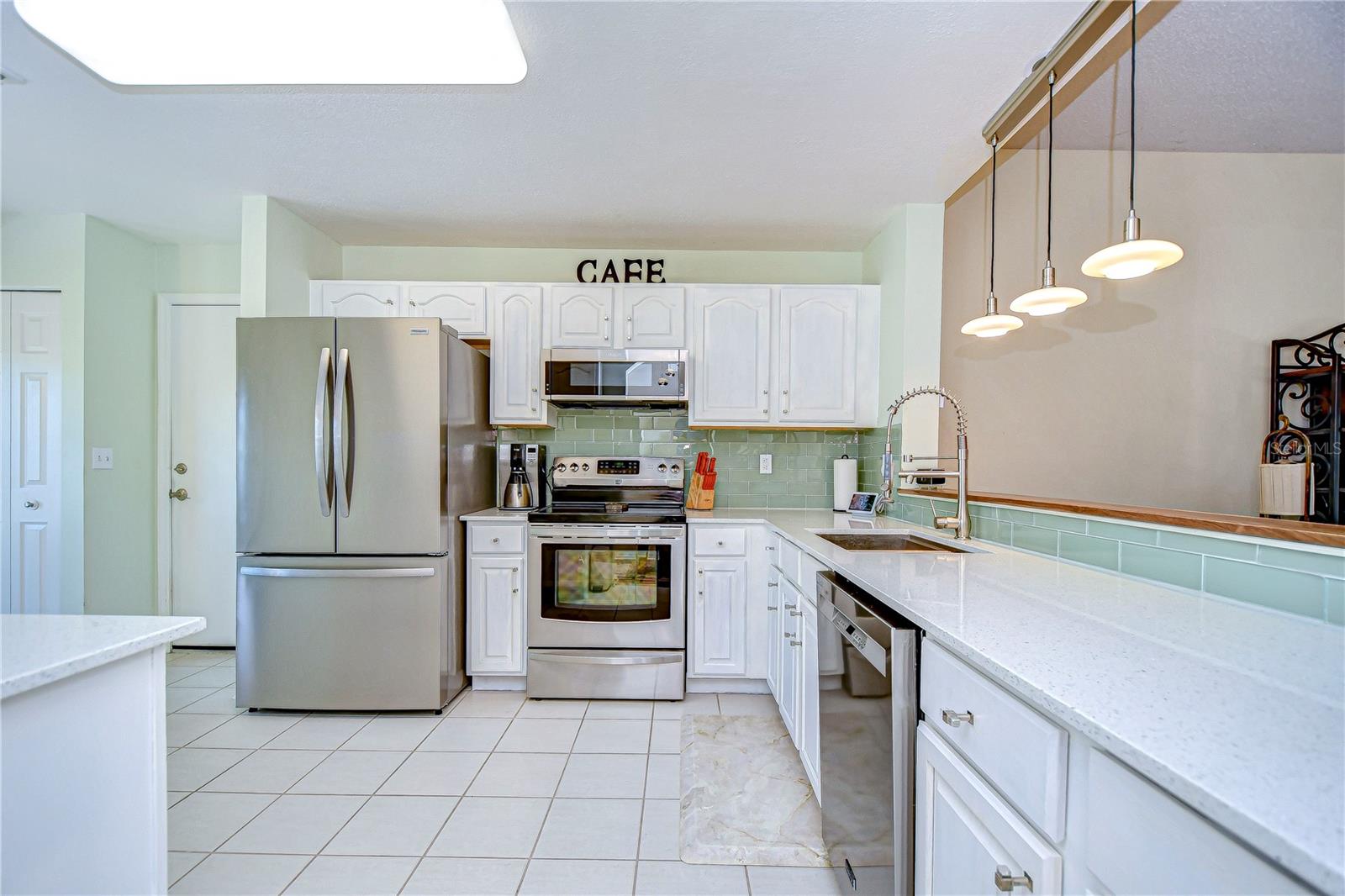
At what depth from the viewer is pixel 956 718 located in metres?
0.95

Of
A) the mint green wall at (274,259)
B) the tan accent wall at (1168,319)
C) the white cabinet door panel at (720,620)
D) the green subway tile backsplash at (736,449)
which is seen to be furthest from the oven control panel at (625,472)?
the mint green wall at (274,259)

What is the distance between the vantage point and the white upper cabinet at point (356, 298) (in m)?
3.13

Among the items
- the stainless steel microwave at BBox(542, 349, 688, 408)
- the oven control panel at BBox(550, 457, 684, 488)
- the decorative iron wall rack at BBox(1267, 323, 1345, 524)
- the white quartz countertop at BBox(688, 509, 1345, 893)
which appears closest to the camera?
the white quartz countertop at BBox(688, 509, 1345, 893)

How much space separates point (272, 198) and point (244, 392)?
100cm

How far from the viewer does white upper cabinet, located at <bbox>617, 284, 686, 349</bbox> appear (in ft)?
10.3

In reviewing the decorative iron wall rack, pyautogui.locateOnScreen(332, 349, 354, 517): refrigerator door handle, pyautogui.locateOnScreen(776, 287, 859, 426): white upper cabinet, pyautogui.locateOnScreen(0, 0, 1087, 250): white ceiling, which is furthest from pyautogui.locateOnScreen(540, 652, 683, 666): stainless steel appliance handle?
the decorative iron wall rack

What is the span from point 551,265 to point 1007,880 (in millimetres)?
3413

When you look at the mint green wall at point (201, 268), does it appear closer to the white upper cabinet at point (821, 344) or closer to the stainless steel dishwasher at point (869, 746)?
the white upper cabinet at point (821, 344)

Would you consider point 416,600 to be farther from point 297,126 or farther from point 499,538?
point 297,126

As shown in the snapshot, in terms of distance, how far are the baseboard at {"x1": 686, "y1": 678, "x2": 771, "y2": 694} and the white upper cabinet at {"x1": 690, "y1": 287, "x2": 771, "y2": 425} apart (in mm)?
1389

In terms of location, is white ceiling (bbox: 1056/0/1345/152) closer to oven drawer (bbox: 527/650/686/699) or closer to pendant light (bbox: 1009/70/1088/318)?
pendant light (bbox: 1009/70/1088/318)

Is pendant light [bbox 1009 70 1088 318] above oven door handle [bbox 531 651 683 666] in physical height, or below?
above

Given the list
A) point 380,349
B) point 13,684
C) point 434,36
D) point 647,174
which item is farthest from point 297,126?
point 13,684

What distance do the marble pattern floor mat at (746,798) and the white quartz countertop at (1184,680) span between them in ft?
3.16
